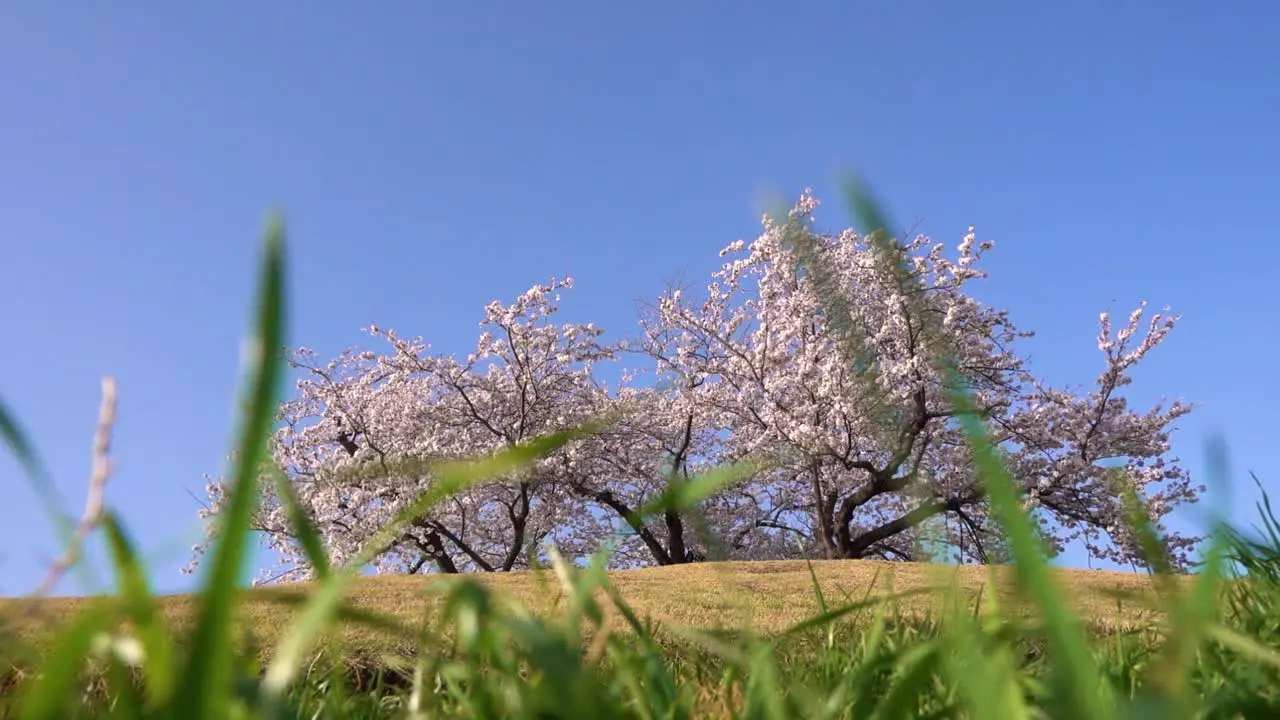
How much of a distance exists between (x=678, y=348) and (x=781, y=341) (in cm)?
284

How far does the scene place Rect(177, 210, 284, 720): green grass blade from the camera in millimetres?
346

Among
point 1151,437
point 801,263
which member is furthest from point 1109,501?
point 801,263

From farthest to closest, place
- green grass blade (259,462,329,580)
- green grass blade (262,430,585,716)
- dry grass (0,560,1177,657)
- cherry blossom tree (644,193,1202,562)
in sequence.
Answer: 1. cherry blossom tree (644,193,1202,562)
2. dry grass (0,560,1177,657)
3. green grass blade (259,462,329,580)
4. green grass blade (262,430,585,716)

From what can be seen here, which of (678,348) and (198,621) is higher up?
(678,348)

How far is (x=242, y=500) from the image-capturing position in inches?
15.1

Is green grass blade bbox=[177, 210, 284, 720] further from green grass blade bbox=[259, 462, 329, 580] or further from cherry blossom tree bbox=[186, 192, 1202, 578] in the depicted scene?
cherry blossom tree bbox=[186, 192, 1202, 578]

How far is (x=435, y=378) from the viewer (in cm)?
2241

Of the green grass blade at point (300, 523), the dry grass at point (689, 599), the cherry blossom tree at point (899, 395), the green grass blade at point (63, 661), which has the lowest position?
the green grass blade at point (63, 661)

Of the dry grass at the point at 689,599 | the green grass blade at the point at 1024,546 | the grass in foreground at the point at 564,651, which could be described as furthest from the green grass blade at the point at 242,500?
the dry grass at the point at 689,599

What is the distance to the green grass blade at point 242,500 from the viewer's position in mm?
346

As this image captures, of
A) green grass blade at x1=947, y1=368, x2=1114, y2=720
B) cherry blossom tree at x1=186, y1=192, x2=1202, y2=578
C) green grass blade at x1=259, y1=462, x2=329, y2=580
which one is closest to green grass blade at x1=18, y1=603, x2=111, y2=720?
green grass blade at x1=259, y1=462, x2=329, y2=580

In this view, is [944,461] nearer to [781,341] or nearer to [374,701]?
[781,341]

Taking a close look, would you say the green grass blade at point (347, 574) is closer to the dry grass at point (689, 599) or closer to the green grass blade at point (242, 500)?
the green grass blade at point (242, 500)

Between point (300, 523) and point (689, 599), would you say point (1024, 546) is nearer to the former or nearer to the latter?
point (300, 523)
